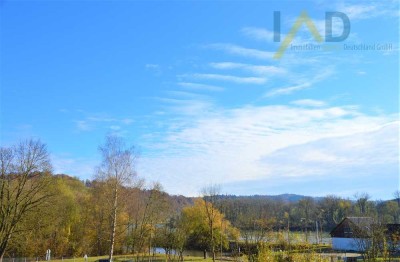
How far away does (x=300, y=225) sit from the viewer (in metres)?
90.6

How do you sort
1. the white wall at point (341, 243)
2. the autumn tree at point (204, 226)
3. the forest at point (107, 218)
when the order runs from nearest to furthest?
1. the forest at point (107, 218)
2. the autumn tree at point (204, 226)
3. the white wall at point (341, 243)

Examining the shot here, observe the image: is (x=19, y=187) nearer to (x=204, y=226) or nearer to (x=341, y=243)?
(x=204, y=226)

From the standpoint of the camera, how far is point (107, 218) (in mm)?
42875

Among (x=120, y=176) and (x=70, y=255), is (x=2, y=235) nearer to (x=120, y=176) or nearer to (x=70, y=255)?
(x=120, y=176)

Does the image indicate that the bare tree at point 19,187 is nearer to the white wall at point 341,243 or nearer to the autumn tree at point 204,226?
the autumn tree at point 204,226

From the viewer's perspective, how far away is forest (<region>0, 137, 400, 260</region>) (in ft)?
109

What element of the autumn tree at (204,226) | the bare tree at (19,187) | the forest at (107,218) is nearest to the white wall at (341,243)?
the forest at (107,218)

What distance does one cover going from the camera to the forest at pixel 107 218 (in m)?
33.3

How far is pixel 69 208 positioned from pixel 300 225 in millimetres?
57036

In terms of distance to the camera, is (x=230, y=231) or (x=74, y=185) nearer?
(x=230, y=231)

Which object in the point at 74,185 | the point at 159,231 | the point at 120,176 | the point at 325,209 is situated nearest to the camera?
the point at 120,176

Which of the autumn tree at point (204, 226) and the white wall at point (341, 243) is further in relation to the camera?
the white wall at point (341, 243)

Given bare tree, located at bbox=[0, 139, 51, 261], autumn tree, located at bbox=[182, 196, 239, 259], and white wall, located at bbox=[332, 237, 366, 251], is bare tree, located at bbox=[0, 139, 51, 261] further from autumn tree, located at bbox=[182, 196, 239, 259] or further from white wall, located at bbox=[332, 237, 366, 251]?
white wall, located at bbox=[332, 237, 366, 251]

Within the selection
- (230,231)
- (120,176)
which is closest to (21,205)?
(120,176)
